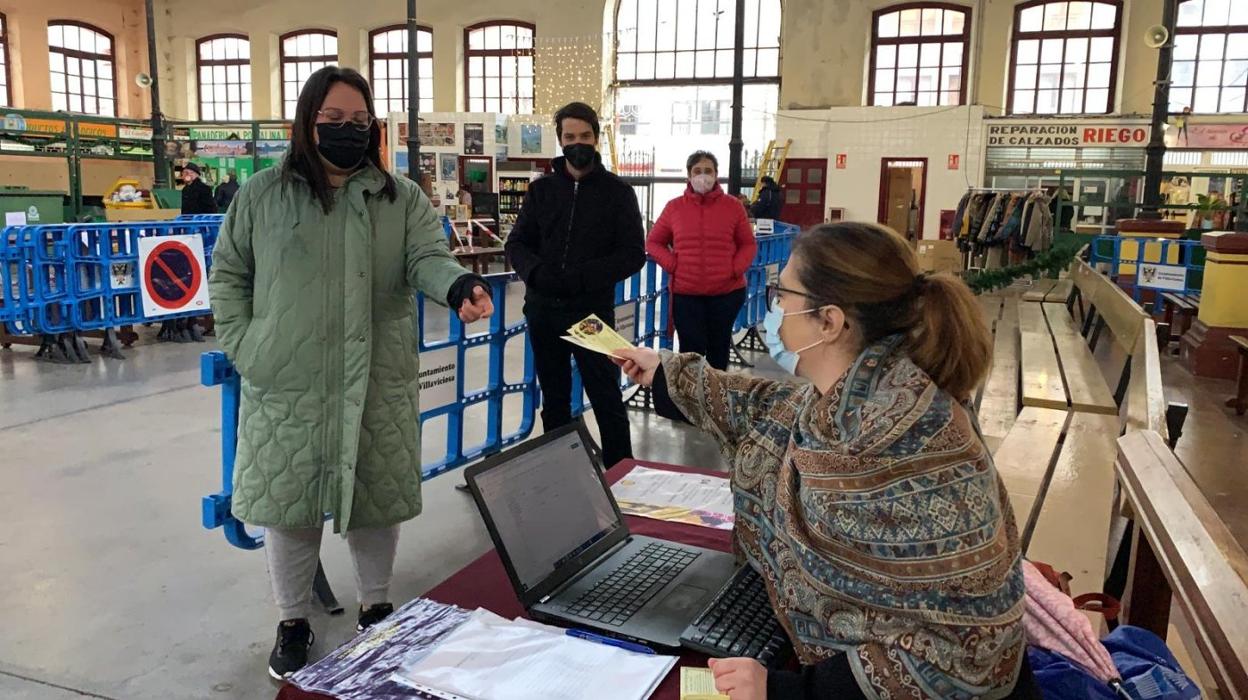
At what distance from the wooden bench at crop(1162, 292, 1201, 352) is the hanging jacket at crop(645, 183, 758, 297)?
4.72 metres

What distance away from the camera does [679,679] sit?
133cm

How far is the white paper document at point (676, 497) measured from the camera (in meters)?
2.07

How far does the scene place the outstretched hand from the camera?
234 centimetres

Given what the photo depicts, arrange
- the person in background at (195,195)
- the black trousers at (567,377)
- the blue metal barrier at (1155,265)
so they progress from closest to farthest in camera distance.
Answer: the black trousers at (567,377) < the blue metal barrier at (1155,265) < the person in background at (195,195)

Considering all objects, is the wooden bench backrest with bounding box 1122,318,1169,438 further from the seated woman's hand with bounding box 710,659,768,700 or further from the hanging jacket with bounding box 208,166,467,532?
the hanging jacket with bounding box 208,166,467,532

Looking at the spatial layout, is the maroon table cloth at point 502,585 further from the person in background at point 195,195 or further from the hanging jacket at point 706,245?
the person in background at point 195,195

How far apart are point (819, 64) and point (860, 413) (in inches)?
790

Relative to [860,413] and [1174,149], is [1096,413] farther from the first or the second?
[1174,149]

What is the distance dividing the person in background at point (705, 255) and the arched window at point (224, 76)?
2203 centimetres

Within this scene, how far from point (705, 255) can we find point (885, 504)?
4287mm

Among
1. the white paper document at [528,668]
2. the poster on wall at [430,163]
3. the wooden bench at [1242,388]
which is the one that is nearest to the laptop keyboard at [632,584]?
the white paper document at [528,668]

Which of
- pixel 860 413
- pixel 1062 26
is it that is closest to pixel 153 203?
pixel 860 413

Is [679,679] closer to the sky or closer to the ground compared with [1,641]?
closer to the sky

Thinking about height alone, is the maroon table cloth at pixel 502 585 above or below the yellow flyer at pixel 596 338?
below
